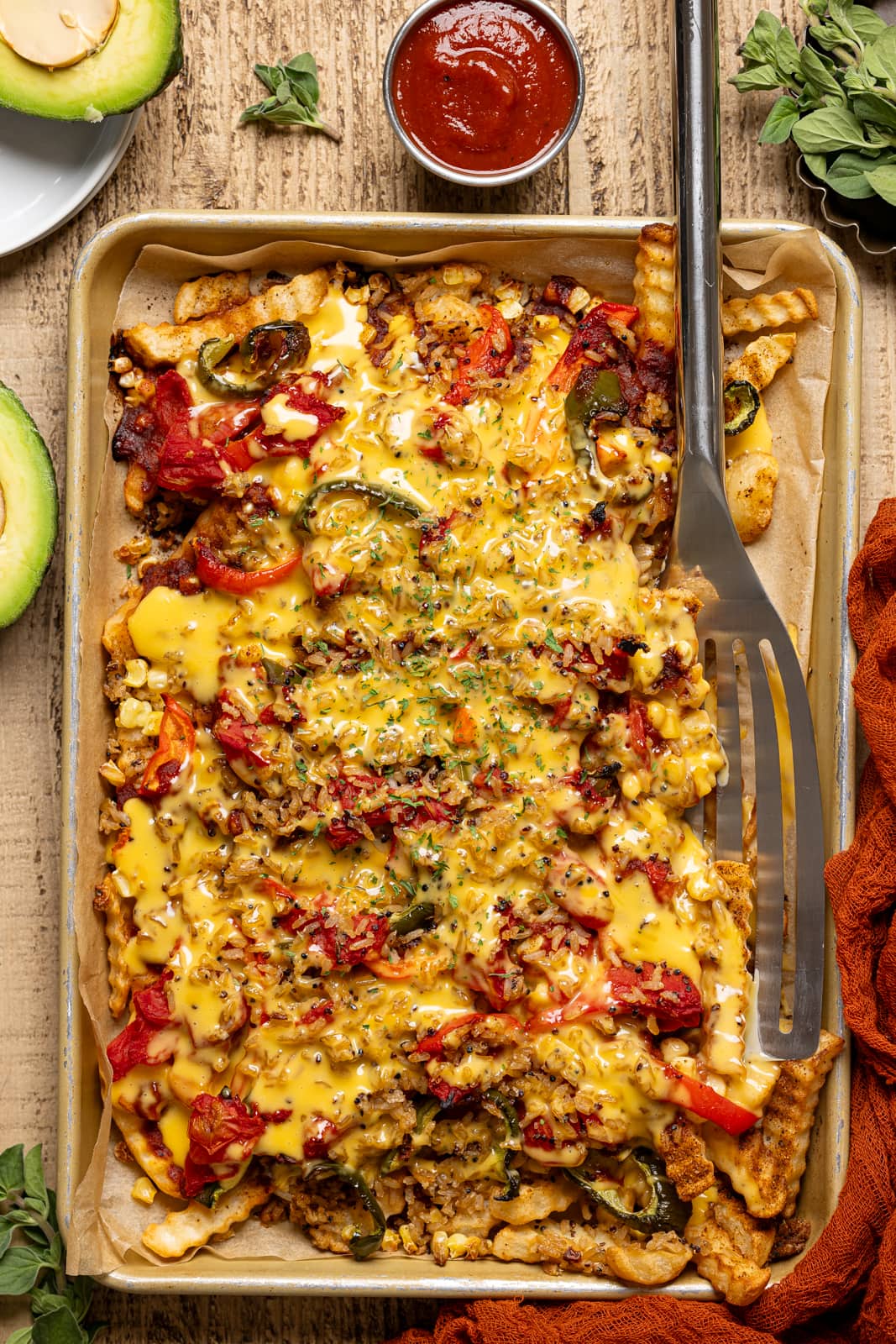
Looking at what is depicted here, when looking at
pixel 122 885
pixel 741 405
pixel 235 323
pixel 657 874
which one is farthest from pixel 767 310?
pixel 122 885

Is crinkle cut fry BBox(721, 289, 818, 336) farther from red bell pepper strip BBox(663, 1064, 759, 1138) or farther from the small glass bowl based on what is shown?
→ red bell pepper strip BBox(663, 1064, 759, 1138)

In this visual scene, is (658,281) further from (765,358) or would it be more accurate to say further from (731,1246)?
(731,1246)

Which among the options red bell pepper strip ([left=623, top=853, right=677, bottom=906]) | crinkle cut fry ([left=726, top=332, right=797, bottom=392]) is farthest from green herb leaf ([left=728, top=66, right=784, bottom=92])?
red bell pepper strip ([left=623, top=853, right=677, bottom=906])

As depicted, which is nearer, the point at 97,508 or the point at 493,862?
the point at 493,862

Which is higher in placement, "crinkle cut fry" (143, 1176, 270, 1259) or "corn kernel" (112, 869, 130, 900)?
"corn kernel" (112, 869, 130, 900)

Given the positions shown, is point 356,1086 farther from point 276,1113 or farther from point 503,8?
point 503,8

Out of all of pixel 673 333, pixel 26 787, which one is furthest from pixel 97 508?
pixel 673 333
